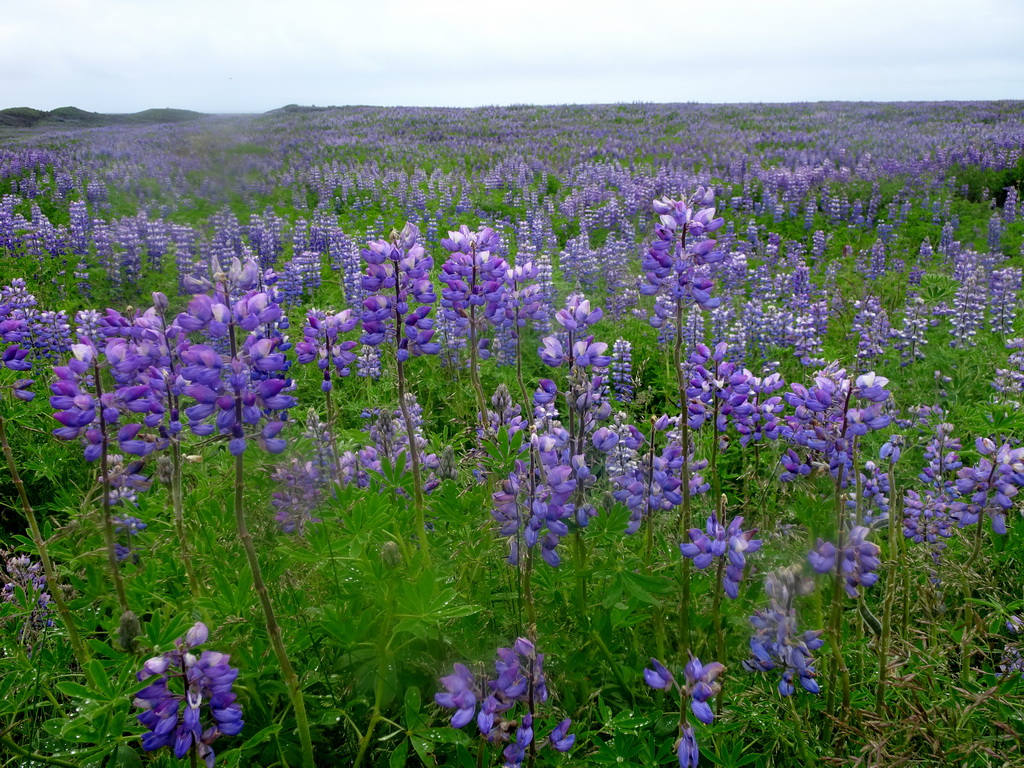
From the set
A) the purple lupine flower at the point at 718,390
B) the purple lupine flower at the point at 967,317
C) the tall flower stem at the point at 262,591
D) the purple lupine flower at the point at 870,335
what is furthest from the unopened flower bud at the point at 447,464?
the purple lupine flower at the point at 967,317

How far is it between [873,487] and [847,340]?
3.86 m

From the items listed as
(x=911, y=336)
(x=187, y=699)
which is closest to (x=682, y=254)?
(x=187, y=699)

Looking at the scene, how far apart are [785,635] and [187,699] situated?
1271 mm

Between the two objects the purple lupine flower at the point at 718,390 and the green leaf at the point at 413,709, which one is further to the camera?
the purple lupine flower at the point at 718,390

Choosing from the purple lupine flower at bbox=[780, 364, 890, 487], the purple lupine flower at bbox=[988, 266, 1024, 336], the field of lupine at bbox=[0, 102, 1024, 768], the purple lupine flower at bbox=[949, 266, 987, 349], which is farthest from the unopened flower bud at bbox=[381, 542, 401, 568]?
the purple lupine flower at bbox=[988, 266, 1024, 336]

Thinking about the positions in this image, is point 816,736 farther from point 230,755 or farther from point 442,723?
point 230,755

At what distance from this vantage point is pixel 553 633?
6.38 ft

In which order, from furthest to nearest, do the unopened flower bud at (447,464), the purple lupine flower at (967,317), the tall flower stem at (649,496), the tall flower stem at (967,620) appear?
1. the purple lupine flower at (967,317)
2. the unopened flower bud at (447,464)
3. the tall flower stem at (649,496)
4. the tall flower stem at (967,620)

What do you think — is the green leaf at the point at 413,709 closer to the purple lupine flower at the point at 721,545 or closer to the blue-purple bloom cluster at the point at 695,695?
the blue-purple bloom cluster at the point at 695,695

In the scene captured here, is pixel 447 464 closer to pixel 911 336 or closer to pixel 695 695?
pixel 695 695

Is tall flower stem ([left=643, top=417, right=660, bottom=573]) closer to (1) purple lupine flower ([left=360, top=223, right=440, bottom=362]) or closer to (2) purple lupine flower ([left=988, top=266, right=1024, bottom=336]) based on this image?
(1) purple lupine flower ([left=360, top=223, right=440, bottom=362])

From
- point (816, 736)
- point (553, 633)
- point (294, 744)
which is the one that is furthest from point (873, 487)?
point (294, 744)

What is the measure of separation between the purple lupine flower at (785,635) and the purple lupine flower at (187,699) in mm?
1172

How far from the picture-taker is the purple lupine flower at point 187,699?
1319 millimetres
